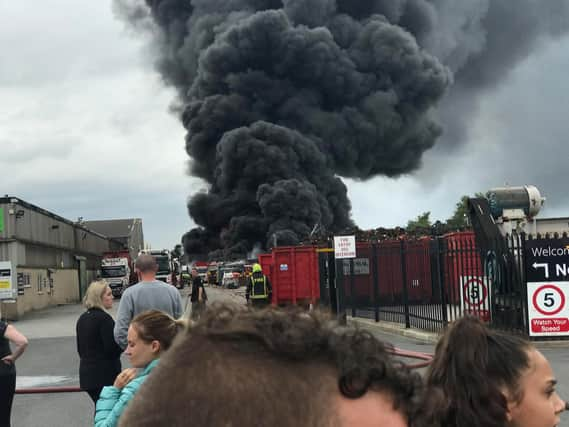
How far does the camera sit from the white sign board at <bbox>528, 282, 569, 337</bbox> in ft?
39.8

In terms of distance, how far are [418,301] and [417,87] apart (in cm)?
4960

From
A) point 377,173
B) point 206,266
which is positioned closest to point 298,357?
point 206,266

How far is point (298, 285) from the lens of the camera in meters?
23.2

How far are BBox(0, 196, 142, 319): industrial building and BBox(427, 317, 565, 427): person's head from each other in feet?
87.4

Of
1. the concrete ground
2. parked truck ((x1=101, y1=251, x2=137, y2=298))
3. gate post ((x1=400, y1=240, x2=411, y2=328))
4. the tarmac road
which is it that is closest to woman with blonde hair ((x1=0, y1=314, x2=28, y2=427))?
the concrete ground

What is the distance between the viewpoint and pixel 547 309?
479 inches

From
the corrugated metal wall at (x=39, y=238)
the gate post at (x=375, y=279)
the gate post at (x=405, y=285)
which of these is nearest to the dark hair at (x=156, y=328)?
the gate post at (x=405, y=285)

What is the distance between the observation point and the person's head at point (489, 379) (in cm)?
203

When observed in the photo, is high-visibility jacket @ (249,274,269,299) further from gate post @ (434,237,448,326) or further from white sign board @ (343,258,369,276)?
gate post @ (434,237,448,326)

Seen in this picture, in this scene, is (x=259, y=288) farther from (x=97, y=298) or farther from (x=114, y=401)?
(x=114, y=401)

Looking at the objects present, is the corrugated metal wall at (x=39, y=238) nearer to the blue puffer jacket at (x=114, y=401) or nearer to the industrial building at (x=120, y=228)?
the blue puffer jacket at (x=114, y=401)

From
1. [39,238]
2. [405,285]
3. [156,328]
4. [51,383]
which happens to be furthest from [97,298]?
[39,238]

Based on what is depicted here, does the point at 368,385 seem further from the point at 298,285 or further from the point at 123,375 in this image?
the point at 298,285

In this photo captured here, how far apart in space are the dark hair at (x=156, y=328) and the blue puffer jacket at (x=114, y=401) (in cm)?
15
